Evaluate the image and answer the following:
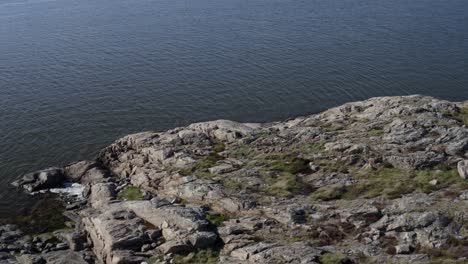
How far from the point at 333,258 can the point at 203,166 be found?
20740mm

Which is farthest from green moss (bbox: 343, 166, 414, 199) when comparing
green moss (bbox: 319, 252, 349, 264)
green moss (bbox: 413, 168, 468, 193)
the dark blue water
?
the dark blue water

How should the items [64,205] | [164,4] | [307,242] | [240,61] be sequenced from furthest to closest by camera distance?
[164,4]
[240,61]
[64,205]
[307,242]

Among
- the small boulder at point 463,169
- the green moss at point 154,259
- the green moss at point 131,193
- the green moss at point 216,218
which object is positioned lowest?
the green moss at point 131,193

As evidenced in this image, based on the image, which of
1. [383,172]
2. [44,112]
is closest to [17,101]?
[44,112]

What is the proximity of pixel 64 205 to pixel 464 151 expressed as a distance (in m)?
41.9

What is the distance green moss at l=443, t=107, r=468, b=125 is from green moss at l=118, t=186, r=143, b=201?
106 feet

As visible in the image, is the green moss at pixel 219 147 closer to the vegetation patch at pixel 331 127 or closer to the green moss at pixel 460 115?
the vegetation patch at pixel 331 127

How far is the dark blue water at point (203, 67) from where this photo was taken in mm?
73688

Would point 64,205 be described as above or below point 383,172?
below

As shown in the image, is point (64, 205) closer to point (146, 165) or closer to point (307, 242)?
point (146, 165)

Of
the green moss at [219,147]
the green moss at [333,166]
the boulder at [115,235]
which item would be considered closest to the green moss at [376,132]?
the green moss at [333,166]

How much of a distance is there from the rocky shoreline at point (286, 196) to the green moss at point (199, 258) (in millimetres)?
82

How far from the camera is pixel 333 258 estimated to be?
95.6 feet

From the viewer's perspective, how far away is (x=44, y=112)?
77.7 meters
